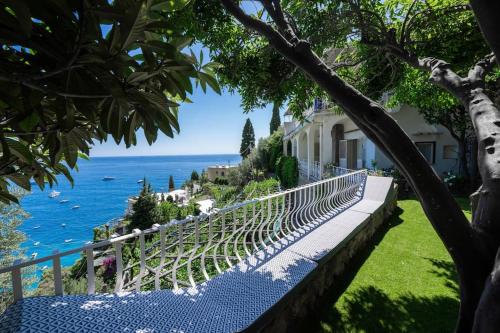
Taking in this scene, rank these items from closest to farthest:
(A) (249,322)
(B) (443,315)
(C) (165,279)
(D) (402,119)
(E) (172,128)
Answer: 1. (E) (172,128)
2. (A) (249,322)
3. (B) (443,315)
4. (C) (165,279)
5. (D) (402,119)

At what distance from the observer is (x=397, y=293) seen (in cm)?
374

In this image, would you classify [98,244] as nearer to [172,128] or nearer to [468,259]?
[172,128]

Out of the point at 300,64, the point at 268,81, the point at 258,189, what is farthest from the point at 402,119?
the point at 300,64

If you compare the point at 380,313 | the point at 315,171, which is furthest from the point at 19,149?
the point at 315,171

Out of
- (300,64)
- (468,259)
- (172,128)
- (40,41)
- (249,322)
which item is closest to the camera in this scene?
(40,41)

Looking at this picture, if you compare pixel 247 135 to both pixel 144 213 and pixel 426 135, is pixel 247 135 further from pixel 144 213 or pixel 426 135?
pixel 426 135

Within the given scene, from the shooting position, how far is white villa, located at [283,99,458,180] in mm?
14406

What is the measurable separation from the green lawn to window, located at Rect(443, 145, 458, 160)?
11.8m

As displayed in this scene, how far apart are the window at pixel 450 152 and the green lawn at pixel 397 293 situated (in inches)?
463

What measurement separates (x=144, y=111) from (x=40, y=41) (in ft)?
1.44

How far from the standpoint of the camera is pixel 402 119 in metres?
14.8

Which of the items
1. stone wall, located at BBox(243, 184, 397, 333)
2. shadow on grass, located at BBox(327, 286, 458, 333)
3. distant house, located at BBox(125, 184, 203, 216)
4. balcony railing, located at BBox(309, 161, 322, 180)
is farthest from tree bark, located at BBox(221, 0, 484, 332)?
distant house, located at BBox(125, 184, 203, 216)

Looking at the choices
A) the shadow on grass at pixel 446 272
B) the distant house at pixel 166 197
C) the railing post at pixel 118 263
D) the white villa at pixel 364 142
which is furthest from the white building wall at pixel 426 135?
the distant house at pixel 166 197

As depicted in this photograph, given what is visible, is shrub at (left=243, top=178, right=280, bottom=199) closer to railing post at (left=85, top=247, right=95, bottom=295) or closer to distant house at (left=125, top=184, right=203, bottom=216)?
distant house at (left=125, top=184, right=203, bottom=216)
